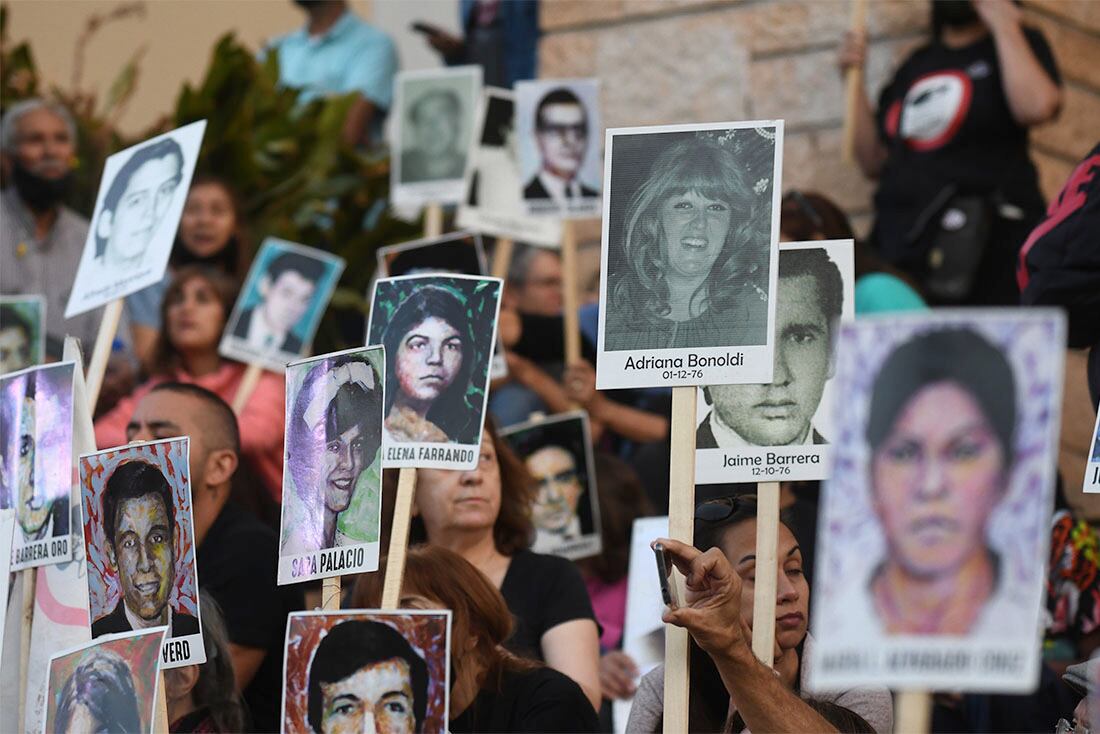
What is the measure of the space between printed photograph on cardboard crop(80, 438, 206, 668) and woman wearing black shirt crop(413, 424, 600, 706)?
791 millimetres

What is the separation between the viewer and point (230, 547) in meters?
3.82

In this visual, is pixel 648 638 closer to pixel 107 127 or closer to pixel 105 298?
pixel 105 298

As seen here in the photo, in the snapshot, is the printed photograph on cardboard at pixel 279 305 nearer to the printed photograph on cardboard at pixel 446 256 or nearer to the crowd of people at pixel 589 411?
the crowd of people at pixel 589 411

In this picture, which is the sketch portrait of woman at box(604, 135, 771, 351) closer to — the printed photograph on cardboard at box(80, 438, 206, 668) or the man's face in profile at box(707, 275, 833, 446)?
the man's face in profile at box(707, 275, 833, 446)

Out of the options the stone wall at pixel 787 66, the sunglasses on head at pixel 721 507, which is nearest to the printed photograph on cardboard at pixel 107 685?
the sunglasses on head at pixel 721 507

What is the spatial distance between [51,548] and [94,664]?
0.40m

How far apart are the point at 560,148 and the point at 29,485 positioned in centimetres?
253

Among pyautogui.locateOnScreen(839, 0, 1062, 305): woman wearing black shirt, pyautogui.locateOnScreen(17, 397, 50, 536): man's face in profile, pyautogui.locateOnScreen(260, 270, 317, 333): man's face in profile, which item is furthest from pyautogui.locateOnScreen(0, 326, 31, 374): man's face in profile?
pyautogui.locateOnScreen(839, 0, 1062, 305): woman wearing black shirt

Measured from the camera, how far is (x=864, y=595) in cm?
191

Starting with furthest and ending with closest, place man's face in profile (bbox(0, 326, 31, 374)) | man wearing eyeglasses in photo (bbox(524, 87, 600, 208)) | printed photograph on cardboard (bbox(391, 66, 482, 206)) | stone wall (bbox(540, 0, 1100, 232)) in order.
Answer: stone wall (bbox(540, 0, 1100, 232)) < printed photograph on cardboard (bbox(391, 66, 482, 206)) < man wearing eyeglasses in photo (bbox(524, 87, 600, 208)) < man's face in profile (bbox(0, 326, 31, 374))

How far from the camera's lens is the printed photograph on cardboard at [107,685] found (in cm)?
267

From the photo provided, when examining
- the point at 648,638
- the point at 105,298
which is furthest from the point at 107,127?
the point at 648,638

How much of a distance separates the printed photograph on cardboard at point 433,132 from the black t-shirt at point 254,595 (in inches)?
80.8

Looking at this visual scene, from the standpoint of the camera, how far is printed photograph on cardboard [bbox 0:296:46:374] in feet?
14.9
